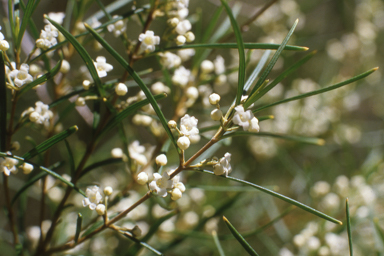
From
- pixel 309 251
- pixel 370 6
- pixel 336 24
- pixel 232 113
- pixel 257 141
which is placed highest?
pixel 336 24

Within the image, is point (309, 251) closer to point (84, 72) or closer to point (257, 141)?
point (257, 141)

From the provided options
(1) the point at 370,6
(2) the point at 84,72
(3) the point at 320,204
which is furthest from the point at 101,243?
(1) the point at 370,6

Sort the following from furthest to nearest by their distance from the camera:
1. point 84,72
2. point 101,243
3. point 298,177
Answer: point 298,177
point 101,243
point 84,72

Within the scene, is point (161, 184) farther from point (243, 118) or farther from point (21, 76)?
point (21, 76)

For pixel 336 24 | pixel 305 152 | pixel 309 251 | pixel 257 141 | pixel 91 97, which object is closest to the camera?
pixel 91 97

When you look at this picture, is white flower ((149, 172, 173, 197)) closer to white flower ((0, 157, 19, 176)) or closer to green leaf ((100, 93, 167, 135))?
green leaf ((100, 93, 167, 135))

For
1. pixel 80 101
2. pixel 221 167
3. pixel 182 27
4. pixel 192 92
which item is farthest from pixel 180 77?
pixel 221 167

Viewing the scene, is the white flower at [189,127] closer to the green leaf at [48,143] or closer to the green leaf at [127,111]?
the green leaf at [127,111]
